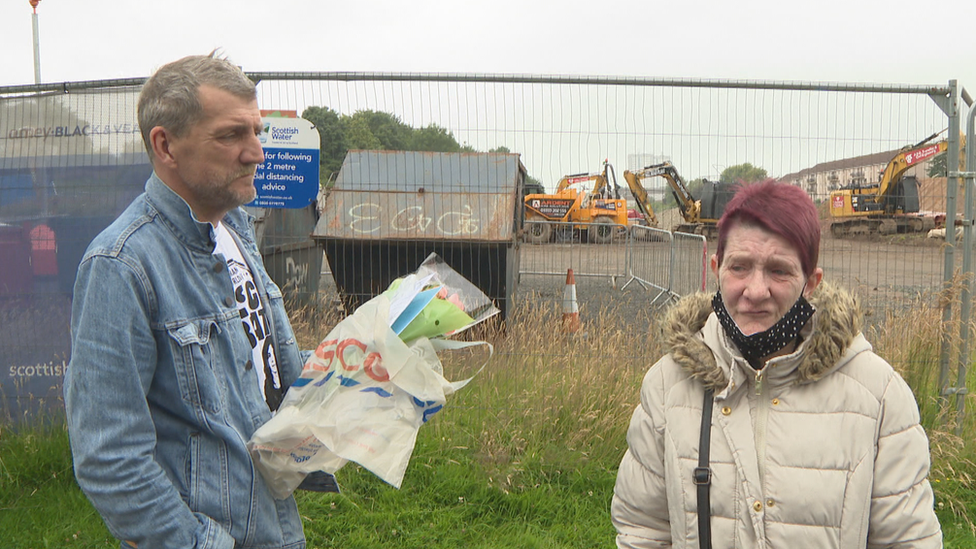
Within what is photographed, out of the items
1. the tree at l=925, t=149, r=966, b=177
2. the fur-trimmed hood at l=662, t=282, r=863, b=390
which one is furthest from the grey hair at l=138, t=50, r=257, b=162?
the tree at l=925, t=149, r=966, b=177

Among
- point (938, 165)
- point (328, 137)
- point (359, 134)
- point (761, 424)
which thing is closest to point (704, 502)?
point (761, 424)

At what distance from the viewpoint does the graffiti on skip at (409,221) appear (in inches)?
227

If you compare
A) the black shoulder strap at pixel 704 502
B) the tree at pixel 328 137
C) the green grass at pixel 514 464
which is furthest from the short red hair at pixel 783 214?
the tree at pixel 328 137

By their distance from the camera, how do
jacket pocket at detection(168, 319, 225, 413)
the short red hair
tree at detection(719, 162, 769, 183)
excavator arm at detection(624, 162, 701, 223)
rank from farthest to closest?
1. excavator arm at detection(624, 162, 701, 223)
2. tree at detection(719, 162, 769, 183)
3. the short red hair
4. jacket pocket at detection(168, 319, 225, 413)

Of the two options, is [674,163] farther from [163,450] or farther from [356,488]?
[163,450]

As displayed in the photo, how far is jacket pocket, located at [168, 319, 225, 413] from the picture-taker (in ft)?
5.56

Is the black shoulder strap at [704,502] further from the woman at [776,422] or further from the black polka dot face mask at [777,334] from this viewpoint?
the black polka dot face mask at [777,334]

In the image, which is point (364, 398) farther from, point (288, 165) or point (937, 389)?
point (937, 389)

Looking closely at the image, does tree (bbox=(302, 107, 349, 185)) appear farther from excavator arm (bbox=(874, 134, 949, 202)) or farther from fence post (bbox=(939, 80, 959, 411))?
fence post (bbox=(939, 80, 959, 411))

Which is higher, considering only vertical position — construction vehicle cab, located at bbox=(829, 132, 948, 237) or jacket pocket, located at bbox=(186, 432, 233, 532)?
construction vehicle cab, located at bbox=(829, 132, 948, 237)

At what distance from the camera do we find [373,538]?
3.89 m

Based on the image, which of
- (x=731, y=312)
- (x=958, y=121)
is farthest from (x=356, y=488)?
(x=958, y=121)

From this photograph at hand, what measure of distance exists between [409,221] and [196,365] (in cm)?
411

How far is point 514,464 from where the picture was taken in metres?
4.36
